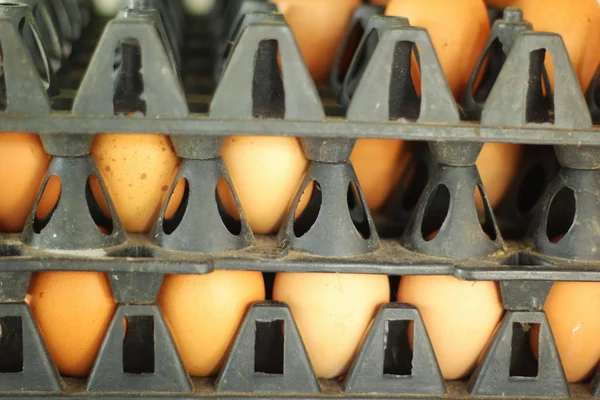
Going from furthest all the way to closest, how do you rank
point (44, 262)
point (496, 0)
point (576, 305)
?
point (496, 0), point (576, 305), point (44, 262)

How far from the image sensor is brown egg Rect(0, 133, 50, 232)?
1320mm

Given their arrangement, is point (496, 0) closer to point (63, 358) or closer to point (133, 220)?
point (133, 220)

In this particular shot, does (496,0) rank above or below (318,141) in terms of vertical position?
above

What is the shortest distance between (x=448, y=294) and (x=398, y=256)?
10 cm

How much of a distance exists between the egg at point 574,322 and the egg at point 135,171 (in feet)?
2.04

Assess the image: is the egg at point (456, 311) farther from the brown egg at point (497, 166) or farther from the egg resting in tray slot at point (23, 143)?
the egg resting in tray slot at point (23, 143)

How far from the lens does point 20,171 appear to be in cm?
133

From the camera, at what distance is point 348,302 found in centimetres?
135

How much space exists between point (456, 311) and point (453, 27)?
451mm

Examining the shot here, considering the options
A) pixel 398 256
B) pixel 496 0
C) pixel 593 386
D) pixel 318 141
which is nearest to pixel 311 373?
Result: pixel 398 256

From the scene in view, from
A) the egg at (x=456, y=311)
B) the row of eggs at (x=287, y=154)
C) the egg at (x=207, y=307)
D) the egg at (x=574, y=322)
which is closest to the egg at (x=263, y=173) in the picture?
the row of eggs at (x=287, y=154)

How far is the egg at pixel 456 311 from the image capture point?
136 cm

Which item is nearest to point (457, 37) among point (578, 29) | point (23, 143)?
point (578, 29)

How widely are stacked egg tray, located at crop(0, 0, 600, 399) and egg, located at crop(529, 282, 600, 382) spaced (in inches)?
1.8
